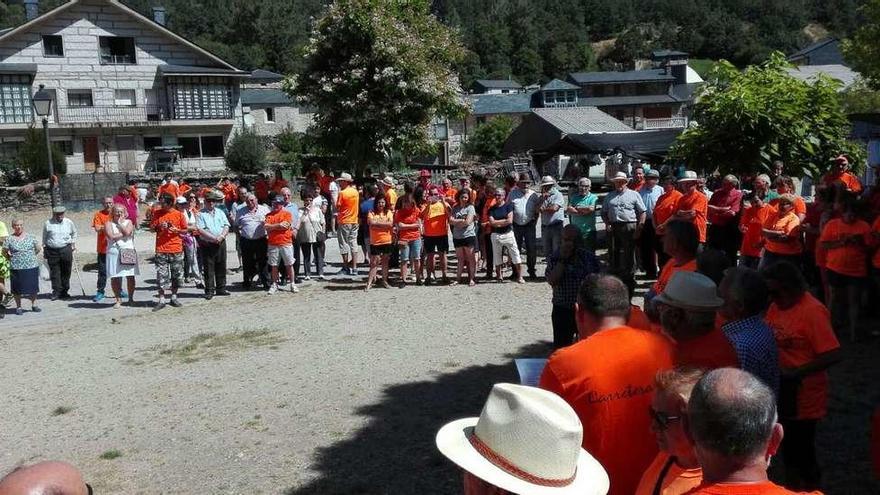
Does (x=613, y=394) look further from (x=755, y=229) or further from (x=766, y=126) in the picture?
(x=766, y=126)

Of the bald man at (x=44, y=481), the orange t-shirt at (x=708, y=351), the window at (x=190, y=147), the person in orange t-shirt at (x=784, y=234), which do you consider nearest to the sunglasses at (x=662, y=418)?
the orange t-shirt at (x=708, y=351)

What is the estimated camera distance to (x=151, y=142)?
148 ft

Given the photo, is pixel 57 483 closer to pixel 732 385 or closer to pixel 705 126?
pixel 732 385

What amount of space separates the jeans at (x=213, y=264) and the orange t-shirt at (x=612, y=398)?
32.6 feet

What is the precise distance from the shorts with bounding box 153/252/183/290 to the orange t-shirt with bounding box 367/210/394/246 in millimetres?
2906

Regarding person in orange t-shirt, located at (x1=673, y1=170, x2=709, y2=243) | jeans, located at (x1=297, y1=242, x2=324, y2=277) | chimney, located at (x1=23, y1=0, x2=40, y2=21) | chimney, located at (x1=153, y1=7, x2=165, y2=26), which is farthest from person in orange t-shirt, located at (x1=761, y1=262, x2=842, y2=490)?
chimney, located at (x1=23, y1=0, x2=40, y2=21)

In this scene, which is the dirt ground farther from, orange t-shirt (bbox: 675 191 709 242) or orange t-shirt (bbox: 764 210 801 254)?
orange t-shirt (bbox: 675 191 709 242)

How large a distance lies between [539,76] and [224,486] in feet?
402

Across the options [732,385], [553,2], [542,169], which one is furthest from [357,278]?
[553,2]

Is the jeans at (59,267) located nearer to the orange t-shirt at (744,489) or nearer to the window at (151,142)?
the orange t-shirt at (744,489)

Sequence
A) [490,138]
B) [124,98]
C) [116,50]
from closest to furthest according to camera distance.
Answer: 1. [116,50]
2. [124,98]
3. [490,138]

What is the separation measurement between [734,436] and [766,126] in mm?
10036

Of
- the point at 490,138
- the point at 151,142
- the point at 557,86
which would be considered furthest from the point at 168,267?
the point at 557,86

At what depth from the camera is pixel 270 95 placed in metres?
70.4
